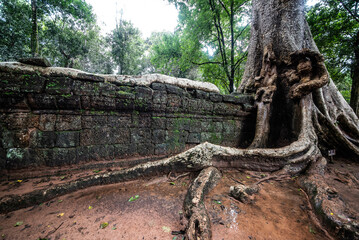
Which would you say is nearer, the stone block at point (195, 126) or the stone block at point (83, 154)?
the stone block at point (83, 154)

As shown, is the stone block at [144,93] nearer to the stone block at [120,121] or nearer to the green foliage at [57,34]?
the stone block at [120,121]

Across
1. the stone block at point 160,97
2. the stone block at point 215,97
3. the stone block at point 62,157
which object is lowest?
the stone block at point 62,157

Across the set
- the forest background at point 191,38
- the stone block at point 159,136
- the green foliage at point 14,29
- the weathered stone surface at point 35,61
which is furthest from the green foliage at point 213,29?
the green foliage at point 14,29

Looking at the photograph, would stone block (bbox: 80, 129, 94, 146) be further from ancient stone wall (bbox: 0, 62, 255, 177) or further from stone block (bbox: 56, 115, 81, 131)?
stone block (bbox: 56, 115, 81, 131)

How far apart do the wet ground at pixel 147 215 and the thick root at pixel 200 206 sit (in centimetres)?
9

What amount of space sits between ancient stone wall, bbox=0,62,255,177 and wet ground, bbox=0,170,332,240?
61 cm

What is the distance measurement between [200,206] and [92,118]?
7.70 ft

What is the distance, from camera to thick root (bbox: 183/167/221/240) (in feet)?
3.91

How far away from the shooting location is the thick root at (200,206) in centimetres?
119

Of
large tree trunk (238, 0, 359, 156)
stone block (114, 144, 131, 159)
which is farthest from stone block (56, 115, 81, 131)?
large tree trunk (238, 0, 359, 156)

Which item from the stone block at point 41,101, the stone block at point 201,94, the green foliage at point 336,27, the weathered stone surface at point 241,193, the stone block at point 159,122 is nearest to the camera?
the weathered stone surface at point 241,193

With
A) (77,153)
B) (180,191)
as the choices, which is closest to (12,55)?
(77,153)

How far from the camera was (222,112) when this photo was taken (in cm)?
362

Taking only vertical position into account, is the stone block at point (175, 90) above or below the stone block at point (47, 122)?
above
